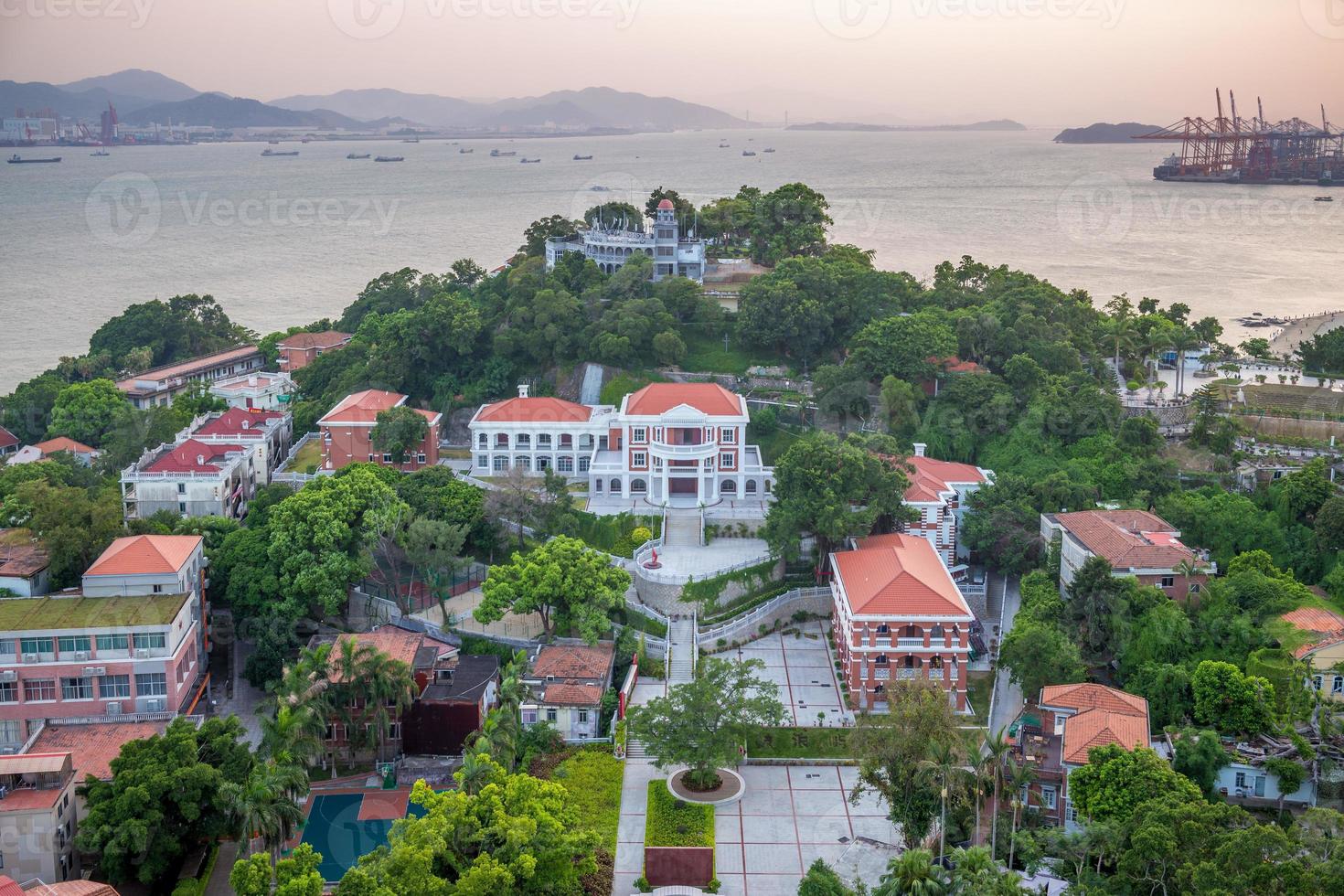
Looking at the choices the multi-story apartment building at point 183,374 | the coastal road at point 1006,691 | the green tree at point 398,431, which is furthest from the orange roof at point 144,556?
the coastal road at point 1006,691

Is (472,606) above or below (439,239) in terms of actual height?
below

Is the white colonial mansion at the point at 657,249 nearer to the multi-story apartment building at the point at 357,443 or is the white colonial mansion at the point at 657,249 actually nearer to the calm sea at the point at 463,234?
the multi-story apartment building at the point at 357,443

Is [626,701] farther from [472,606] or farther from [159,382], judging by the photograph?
[159,382]

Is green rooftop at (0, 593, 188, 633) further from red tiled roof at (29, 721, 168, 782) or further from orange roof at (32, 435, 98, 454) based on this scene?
orange roof at (32, 435, 98, 454)

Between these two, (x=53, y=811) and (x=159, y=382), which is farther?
(x=159, y=382)

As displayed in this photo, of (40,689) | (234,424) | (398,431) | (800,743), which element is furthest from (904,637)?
(234,424)

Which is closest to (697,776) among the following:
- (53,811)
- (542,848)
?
(542,848)

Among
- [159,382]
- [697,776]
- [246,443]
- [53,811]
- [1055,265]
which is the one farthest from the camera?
[1055,265]
